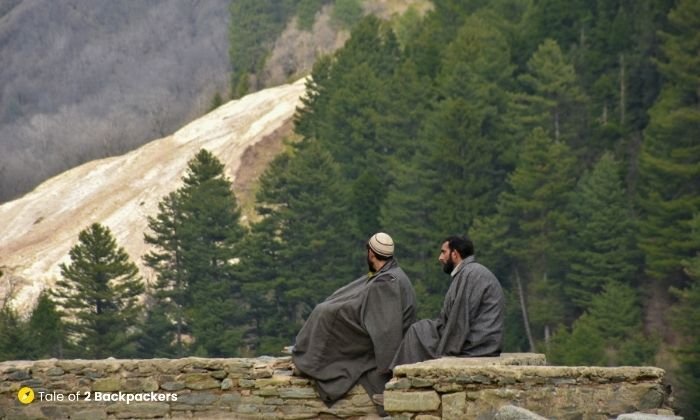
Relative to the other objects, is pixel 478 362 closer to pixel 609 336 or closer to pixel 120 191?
pixel 609 336

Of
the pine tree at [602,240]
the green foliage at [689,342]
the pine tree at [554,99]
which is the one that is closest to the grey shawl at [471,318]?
the green foliage at [689,342]

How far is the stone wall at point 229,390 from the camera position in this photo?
11.5 metres

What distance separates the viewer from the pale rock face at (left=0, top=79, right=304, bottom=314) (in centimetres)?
8475

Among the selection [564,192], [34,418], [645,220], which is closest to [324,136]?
[564,192]

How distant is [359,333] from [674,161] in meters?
46.8

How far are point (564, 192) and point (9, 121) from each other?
63.6 m

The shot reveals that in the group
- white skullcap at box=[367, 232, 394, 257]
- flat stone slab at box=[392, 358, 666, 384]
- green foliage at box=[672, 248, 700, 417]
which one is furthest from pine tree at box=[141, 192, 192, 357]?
flat stone slab at box=[392, 358, 666, 384]

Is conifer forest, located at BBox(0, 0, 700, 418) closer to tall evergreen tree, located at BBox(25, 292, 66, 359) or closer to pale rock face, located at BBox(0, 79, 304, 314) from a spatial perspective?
tall evergreen tree, located at BBox(25, 292, 66, 359)

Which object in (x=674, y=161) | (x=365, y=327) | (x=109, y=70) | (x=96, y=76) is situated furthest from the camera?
(x=109, y=70)

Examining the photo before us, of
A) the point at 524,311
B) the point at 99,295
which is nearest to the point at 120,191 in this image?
the point at 99,295

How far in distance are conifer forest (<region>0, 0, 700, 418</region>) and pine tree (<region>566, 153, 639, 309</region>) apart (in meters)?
0.11

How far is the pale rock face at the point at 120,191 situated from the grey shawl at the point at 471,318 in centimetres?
6838

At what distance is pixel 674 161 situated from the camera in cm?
5788

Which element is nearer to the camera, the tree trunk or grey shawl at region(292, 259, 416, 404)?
grey shawl at region(292, 259, 416, 404)
